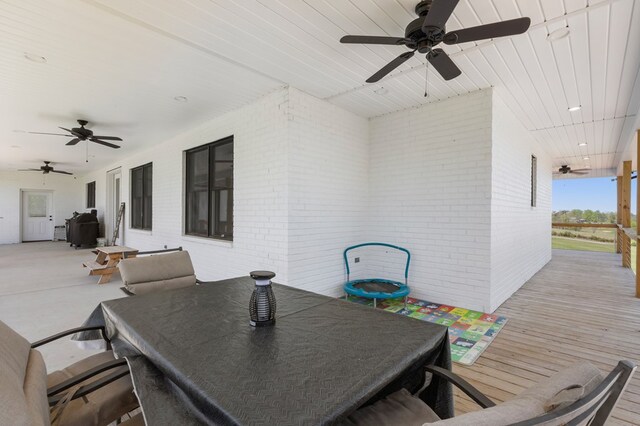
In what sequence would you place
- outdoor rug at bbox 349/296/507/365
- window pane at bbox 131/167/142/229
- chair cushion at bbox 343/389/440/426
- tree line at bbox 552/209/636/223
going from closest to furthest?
chair cushion at bbox 343/389/440/426, outdoor rug at bbox 349/296/507/365, window pane at bbox 131/167/142/229, tree line at bbox 552/209/636/223

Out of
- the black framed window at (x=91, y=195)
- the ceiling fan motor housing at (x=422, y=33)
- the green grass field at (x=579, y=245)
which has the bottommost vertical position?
the green grass field at (x=579, y=245)

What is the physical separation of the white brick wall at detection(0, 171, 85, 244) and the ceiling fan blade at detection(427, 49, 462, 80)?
15264 mm

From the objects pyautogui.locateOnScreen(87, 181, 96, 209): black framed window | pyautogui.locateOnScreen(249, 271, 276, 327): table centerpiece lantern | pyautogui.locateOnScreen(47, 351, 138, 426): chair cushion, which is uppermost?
pyautogui.locateOnScreen(87, 181, 96, 209): black framed window

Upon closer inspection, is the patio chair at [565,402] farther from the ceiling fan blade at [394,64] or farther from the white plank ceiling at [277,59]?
the white plank ceiling at [277,59]

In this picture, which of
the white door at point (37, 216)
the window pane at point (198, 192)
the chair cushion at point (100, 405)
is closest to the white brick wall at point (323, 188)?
the window pane at point (198, 192)

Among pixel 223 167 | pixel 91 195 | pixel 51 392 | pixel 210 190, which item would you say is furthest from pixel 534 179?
pixel 91 195

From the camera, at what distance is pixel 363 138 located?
4.93 meters

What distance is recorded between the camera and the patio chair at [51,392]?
2.77 ft

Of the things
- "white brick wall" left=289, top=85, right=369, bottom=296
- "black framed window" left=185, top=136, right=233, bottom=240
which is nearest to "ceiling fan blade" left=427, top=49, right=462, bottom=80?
"white brick wall" left=289, top=85, right=369, bottom=296

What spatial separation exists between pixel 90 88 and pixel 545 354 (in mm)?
5911

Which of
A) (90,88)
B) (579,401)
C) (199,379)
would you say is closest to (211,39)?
(90,88)

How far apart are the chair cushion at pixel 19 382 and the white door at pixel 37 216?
14.6 metres

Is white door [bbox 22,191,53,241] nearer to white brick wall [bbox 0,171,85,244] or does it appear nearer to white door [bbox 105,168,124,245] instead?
white brick wall [bbox 0,171,85,244]

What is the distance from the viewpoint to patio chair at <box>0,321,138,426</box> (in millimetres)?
845
